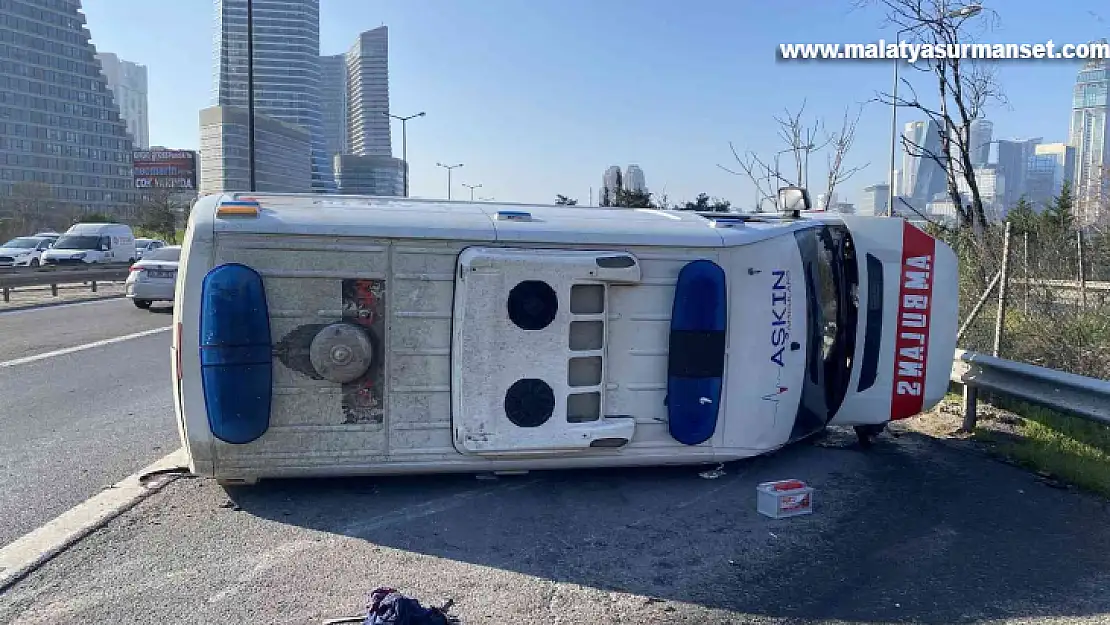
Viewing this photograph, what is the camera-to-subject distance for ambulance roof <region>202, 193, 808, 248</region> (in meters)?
4.59

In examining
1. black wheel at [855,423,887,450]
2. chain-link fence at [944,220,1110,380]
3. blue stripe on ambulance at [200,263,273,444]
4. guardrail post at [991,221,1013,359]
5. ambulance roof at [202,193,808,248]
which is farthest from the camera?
chain-link fence at [944,220,1110,380]

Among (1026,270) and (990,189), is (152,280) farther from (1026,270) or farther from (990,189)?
(990,189)

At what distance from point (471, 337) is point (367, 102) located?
4986cm

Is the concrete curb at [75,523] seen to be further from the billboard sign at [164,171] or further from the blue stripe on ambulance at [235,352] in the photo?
the billboard sign at [164,171]

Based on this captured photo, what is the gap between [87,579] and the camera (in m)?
3.65

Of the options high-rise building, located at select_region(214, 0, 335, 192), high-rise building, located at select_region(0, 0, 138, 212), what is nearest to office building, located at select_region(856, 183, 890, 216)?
high-rise building, located at select_region(214, 0, 335, 192)

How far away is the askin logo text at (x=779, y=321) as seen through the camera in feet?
17.6

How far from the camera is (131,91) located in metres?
180

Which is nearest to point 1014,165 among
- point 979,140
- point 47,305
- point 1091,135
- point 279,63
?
point 1091,135

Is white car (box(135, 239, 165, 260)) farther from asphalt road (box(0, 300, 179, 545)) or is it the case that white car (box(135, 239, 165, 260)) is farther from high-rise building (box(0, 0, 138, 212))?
high-rise building (box(0, 0, 138, 212))

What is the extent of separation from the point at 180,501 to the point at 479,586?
221 cm

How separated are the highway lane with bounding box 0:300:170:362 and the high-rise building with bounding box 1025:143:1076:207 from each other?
25138 millimetres

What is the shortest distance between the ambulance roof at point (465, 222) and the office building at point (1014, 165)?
507 inches

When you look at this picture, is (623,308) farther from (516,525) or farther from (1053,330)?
(1053,330)
